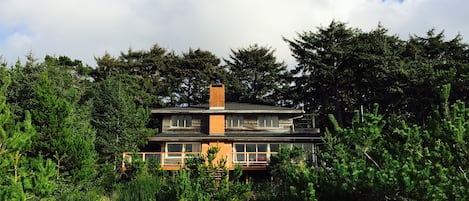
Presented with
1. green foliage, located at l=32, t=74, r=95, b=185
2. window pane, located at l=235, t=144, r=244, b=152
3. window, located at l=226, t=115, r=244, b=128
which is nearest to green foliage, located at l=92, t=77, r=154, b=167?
window, located at l=226, t=115, r=244, b=128

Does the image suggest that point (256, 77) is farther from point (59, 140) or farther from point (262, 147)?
point (59, 140)

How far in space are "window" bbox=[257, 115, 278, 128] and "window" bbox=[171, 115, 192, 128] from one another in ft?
14.8

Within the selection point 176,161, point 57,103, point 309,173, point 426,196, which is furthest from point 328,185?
point 176,161

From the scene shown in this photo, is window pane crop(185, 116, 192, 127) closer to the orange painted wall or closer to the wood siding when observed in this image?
the wood siding

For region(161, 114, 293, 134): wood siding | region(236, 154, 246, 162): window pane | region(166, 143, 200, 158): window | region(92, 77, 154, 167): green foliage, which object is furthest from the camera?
region(161, 114, 293, 134): wood siding

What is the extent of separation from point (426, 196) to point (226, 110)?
764 inches

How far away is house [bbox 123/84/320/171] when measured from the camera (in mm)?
26516

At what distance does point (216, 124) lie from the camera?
28.0 m

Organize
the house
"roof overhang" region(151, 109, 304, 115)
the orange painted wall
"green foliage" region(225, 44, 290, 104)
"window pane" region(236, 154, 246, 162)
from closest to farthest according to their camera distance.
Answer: "window pane" region(236, 154, 246, 162), the house, the orange painted wall, "roof overhang" region(151, 109, 304, 115), "green foliage" region(225, 44, 290, 104)

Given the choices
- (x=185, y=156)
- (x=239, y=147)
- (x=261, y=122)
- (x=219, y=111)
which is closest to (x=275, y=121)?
(x=261, y=122)

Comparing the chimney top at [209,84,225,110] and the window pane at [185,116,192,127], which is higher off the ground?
the chimney top at [209,84,225,110]

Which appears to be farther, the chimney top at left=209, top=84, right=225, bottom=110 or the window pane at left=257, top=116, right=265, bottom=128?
the window pane at left=257, top=116, right=265, bottom=128

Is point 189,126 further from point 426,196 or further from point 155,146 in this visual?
point 426,196

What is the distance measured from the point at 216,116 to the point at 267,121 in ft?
10.9
